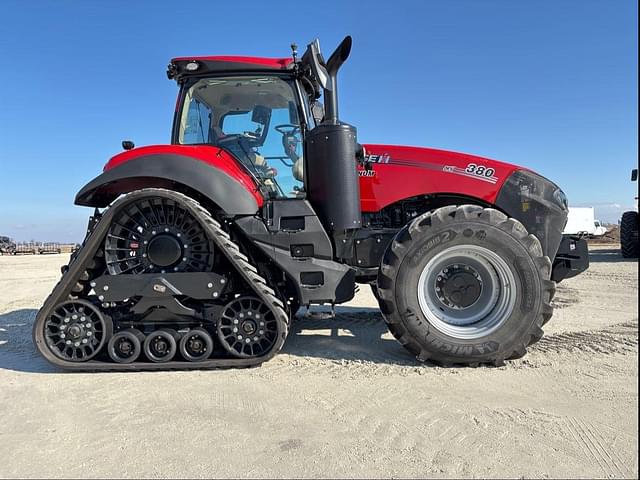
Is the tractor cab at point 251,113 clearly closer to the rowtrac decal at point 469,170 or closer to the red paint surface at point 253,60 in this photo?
the red paint surface at point 253,60

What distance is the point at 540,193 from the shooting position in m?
3.74

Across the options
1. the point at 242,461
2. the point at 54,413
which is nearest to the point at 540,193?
the point at 242,461

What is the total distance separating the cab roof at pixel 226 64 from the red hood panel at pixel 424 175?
1150 millimetres

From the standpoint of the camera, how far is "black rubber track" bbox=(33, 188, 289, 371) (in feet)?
10.7

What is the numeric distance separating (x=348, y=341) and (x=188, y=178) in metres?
2.15

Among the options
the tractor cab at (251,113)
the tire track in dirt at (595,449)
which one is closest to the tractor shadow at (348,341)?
the tire track in dirt at (595,449)

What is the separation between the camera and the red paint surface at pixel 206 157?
11.3 feet

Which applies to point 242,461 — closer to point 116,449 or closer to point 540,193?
point 116,449

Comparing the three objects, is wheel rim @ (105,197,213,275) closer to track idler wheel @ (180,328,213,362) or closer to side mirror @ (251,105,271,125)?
track idler wheel @ (180,328,213,362)

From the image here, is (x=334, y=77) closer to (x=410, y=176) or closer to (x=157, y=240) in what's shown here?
(x=410, y=176)

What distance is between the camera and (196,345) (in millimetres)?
3355

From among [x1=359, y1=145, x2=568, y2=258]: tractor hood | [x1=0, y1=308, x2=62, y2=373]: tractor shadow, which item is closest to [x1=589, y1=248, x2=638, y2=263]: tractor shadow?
[x1=359, y1=145, x2=568, y2=258]: tractor hood

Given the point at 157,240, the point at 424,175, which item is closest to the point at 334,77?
the point at 424,175

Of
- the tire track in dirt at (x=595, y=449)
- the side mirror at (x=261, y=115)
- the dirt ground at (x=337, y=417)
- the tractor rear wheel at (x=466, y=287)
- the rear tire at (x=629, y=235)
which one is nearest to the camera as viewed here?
the tire track in dirt at (x=595, y=449)
